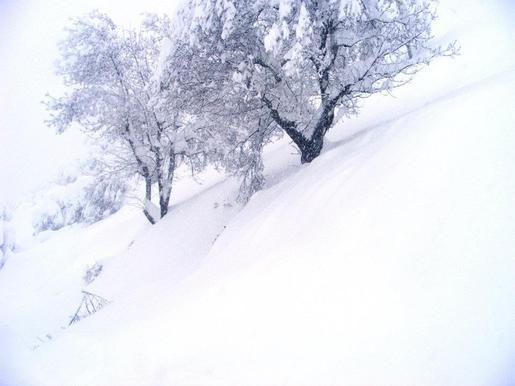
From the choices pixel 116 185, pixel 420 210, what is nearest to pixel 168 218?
pixel 116 185

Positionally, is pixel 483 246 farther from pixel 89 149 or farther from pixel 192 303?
pixel 89 149

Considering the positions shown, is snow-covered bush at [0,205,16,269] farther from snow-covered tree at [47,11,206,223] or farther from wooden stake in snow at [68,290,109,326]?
wooden stake in snow at [68,290,109,326]

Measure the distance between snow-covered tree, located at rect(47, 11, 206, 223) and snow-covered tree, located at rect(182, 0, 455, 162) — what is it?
15.0 feet

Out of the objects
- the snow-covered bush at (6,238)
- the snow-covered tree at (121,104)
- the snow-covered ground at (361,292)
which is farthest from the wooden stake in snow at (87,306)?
the snow-covered bush at (6,238)

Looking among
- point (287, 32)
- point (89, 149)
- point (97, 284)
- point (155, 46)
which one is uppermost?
point (155, 46)

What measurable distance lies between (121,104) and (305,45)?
30.1 feet

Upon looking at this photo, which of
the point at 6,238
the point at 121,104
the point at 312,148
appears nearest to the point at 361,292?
the point at 312,148

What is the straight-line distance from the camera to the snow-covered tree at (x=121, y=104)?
12898 millimetres

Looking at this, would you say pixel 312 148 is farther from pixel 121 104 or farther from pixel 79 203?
pixel 79 203

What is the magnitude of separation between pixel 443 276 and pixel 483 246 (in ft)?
1.31

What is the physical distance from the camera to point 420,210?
129 inches

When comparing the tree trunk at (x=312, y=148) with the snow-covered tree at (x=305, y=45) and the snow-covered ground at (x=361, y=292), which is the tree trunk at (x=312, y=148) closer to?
the snow-covered tree at (x=305, y=45)

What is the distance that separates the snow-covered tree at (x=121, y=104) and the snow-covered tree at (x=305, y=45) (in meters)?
4.58

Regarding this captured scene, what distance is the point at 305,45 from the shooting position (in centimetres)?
682
